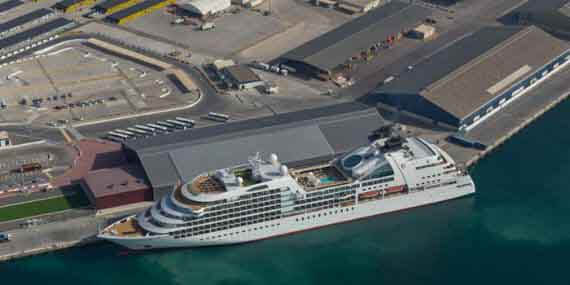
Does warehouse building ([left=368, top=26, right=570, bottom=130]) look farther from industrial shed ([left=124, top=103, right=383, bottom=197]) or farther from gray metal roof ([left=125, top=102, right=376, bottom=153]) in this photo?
industrial shed ([left=124, top=103, right=383, bottom=197])

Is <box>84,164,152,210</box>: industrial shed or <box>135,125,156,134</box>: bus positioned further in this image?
<box>135,125,156,134</box>: bus

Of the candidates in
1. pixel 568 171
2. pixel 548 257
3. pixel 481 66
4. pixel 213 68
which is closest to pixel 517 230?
pixel 548 257

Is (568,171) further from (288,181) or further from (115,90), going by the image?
(115,90)

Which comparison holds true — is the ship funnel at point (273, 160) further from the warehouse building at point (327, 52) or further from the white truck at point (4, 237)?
the warehouse building at point (327, 52)

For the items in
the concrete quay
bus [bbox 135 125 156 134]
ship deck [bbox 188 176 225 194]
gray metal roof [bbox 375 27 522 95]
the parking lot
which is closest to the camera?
the concrete quay

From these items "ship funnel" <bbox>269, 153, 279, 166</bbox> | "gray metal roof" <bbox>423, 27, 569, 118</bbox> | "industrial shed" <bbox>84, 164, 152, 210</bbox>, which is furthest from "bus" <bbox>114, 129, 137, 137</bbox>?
"gray metal roof" <bbox>423, 27, 569, 118</bbox>

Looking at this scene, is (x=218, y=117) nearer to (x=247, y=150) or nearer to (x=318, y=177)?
(x=247, y=150)

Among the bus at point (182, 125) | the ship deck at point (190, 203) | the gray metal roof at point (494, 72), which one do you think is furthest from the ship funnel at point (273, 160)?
the gray metal roof at point (494, 72)
